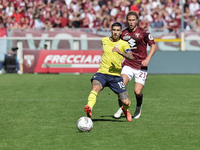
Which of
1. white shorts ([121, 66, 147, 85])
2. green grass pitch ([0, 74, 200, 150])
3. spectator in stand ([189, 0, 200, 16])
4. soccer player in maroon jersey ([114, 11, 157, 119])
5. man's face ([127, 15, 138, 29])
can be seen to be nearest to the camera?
green grass pitch ([0, 74, 200, 150])

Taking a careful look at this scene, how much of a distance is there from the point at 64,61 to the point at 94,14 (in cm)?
469

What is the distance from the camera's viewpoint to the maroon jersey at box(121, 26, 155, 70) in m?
7.84

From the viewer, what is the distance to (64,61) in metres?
19.8

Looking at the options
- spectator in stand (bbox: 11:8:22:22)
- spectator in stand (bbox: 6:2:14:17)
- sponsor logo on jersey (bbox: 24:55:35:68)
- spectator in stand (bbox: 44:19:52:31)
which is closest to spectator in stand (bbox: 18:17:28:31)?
spectator in stand (bbox: 11:8:22:22)

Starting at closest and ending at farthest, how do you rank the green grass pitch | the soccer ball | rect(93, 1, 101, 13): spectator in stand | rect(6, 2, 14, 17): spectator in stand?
the green grass pitch, the soccer ball, rect(6, 2, 14, 17): spectator in stand, rect(93, 1, 101, 13): spectator in stand

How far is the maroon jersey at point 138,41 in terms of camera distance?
25.7 feet

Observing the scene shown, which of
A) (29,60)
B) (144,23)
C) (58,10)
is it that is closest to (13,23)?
(58,10)

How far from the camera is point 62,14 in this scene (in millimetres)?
22797

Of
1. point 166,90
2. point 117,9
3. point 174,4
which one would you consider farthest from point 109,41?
point 174,4

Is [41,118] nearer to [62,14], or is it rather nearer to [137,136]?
[137,136]

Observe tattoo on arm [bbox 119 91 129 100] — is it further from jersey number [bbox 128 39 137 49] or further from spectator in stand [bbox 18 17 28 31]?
spectator in stand [bbox 18 17 28 31]

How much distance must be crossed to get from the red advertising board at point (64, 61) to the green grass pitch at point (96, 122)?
716cm

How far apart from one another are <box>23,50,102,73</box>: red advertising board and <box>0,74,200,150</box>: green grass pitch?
23.5ft

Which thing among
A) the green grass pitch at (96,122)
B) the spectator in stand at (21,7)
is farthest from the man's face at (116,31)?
the spectator in stand at (21,7)
